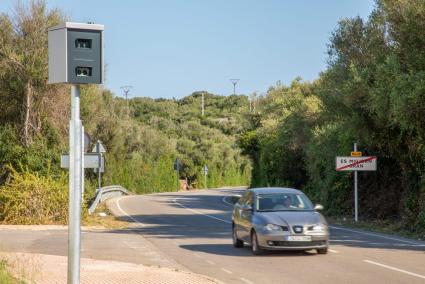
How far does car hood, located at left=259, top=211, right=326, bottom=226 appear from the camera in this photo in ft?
53.7

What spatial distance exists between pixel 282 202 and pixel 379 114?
7266 mm

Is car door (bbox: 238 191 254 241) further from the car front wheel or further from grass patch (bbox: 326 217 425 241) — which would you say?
grass patch (bbox: 326 217 425 241)

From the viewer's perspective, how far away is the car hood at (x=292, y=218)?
1638 centimetres

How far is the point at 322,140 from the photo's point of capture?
34.6 metres

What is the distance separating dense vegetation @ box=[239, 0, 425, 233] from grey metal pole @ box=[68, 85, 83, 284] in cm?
1501

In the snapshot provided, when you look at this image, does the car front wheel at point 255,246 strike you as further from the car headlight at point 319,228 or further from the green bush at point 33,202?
the green bush at point 33,202

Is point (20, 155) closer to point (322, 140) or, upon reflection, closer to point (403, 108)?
point (322, 140)

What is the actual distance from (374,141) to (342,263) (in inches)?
484

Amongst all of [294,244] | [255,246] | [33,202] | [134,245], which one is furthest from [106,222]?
[294,244]

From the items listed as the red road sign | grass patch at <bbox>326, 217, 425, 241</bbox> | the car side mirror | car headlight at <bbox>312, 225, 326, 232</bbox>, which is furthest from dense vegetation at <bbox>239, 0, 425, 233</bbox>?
car headlight at <bbox>312, 225, 326, 232</bbox>

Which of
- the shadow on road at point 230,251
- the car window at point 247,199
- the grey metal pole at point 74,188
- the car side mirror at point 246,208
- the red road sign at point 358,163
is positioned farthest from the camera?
the red road sign at point 358,163

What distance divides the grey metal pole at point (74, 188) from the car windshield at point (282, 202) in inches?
375

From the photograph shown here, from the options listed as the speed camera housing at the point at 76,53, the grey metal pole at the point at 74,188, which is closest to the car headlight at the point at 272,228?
the grey metal pole at the point at 74,188

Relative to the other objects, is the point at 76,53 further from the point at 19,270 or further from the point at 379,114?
the point at 379,114
